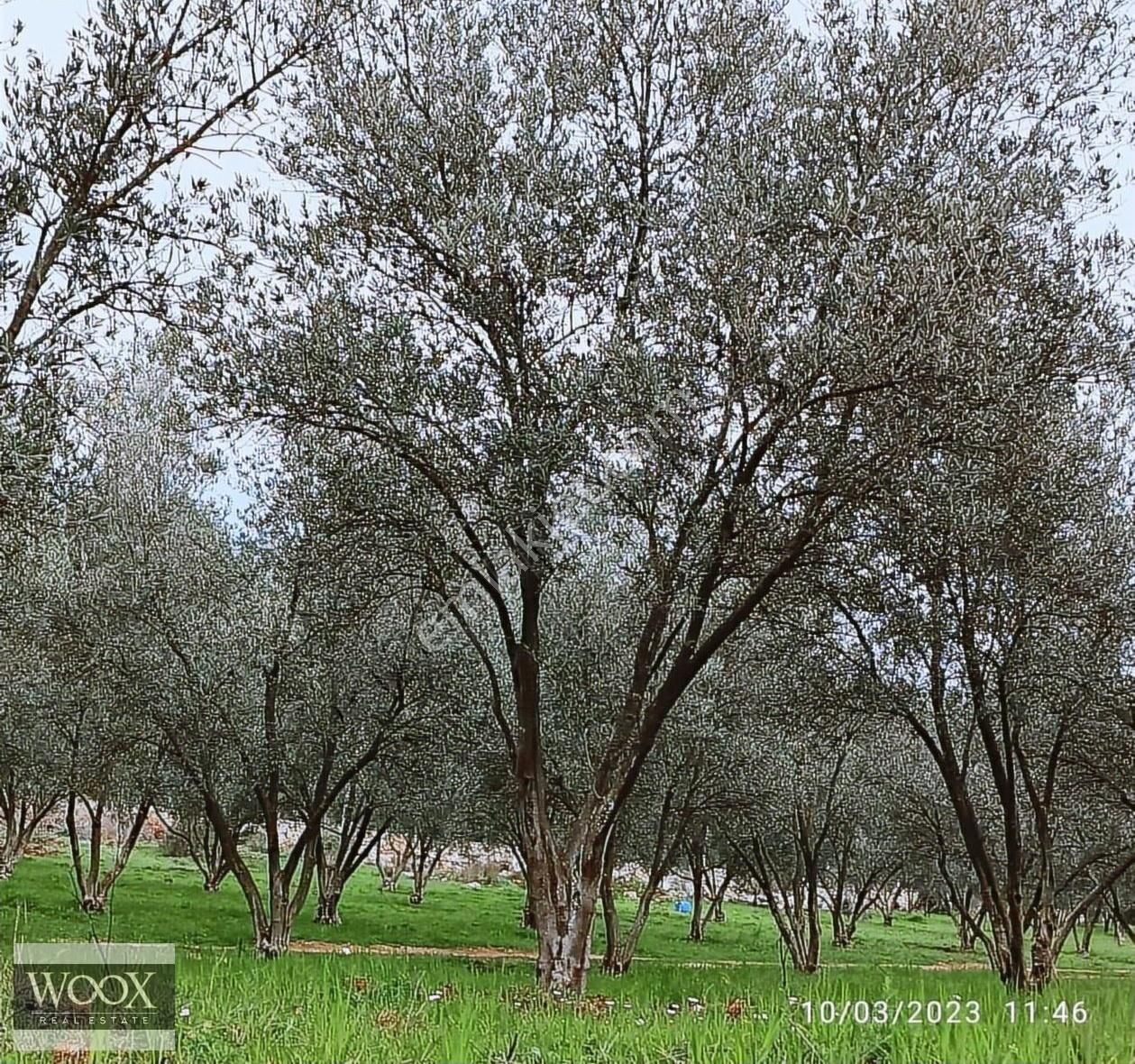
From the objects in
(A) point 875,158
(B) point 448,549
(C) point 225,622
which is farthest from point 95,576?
(A) point 875,158

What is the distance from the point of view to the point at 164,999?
8.58 m

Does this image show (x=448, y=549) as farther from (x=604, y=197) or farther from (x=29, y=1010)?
(x=29, y=1010)

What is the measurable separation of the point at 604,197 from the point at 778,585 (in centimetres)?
484
